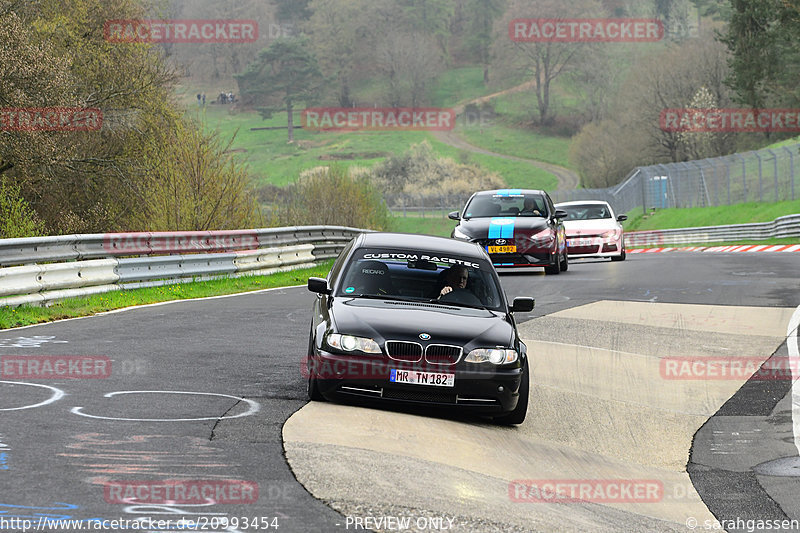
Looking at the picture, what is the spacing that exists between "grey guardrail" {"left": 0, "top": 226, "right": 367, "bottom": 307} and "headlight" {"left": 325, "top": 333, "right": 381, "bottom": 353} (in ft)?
24.3

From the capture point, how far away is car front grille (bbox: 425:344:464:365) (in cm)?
851

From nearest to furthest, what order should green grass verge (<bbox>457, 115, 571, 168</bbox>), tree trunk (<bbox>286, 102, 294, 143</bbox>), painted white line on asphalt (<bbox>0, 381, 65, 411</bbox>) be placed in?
painted white line on asphalt (<bbox>0, 381, 65, 411</bbox>)
green grass verge (<bbox>457, 115, 571, 168</bbox>)
tree trunk (<bbox>286, 102, 294, 143</bbox>)

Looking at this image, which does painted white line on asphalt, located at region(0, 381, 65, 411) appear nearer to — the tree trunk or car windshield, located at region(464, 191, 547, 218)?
car windshield, located at region(464, 191, 547, 218)

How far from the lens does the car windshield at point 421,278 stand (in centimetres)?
977

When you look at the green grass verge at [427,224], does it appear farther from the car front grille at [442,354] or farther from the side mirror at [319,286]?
the car front grille at [442,354]

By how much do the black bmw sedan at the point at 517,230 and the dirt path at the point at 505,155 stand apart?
89641 mm

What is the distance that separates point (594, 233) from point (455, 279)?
60.3ft

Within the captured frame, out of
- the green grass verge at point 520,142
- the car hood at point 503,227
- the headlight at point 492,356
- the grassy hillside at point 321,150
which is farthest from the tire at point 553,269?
the green grass verge at point 520,142

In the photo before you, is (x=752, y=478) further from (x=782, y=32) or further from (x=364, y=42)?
(x=364, y=42)

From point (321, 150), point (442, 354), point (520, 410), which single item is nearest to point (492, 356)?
point (442, 354)

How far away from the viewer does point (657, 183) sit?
6588 cm

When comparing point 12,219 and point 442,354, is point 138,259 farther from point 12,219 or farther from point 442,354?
point 442,354

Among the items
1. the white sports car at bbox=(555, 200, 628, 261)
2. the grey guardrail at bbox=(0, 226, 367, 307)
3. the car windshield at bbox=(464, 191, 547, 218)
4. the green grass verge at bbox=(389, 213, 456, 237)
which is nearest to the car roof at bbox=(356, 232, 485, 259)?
the grey guardrail at bbox=(0, 226, 367, 307)

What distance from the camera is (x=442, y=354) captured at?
8547 millimetres
